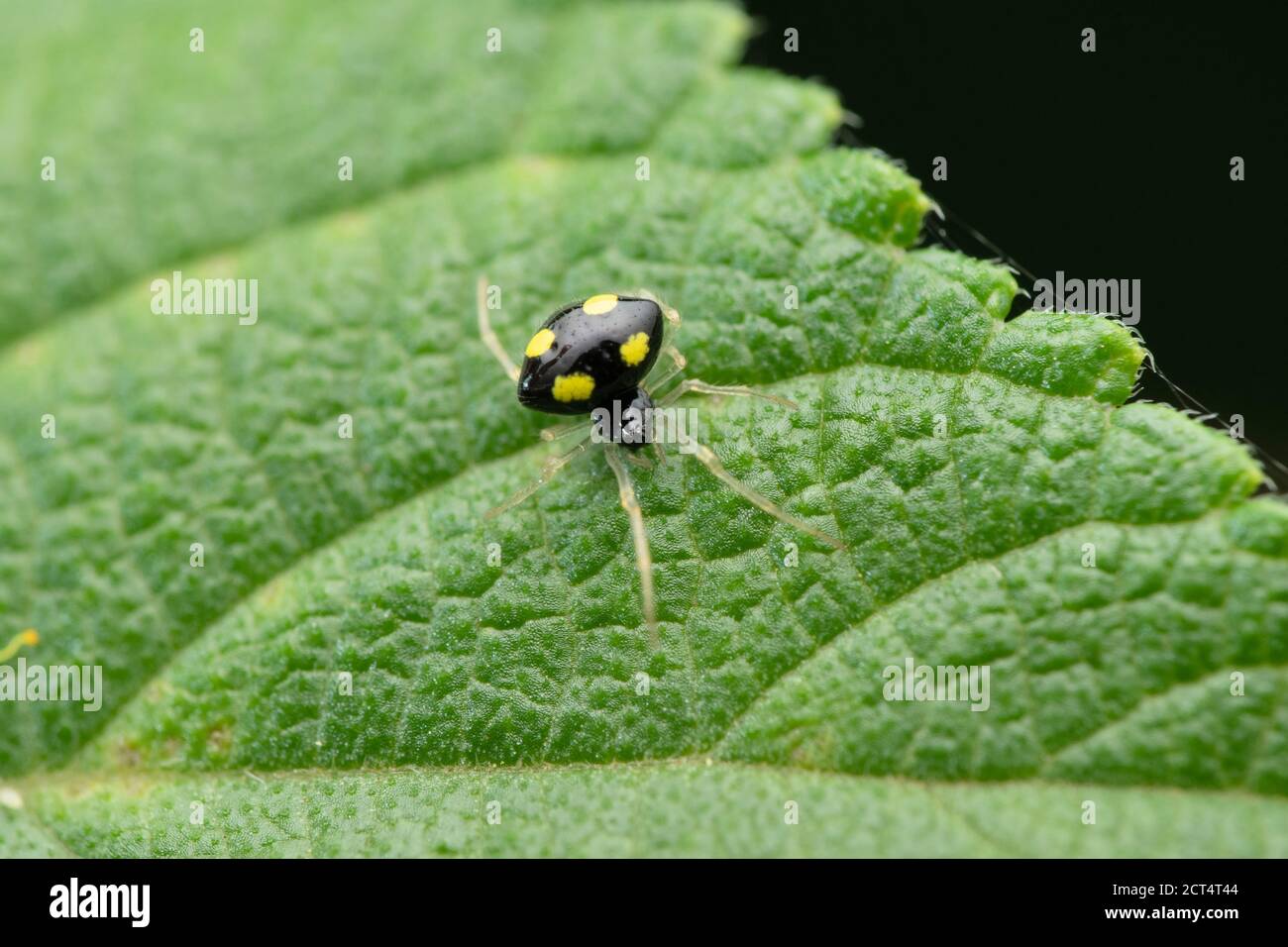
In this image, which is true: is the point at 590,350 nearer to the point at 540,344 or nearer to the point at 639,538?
the point at 540,344

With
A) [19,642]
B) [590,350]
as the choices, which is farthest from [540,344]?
[19,642]

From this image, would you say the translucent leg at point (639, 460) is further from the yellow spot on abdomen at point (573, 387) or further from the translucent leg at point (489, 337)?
the translucent leg at point (489, 337)

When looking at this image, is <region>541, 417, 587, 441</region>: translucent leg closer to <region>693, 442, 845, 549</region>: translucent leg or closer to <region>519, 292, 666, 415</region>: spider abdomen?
<region>519, 292, 666, 415</region>: spider abdomen

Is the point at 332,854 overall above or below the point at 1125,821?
below

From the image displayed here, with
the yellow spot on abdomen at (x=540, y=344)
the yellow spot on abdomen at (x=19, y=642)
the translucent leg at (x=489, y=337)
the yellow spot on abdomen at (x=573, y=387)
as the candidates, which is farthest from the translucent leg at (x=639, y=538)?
the yellow spot on abdomen at (x=19, y=642)

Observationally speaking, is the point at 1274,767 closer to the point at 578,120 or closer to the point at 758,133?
the point at 758,133

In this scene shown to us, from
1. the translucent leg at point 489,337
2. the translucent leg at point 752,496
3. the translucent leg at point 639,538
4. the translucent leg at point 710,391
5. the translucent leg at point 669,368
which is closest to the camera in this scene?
the translucent leg at point 752,496

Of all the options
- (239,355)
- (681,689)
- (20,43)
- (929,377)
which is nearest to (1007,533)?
(929,377)
